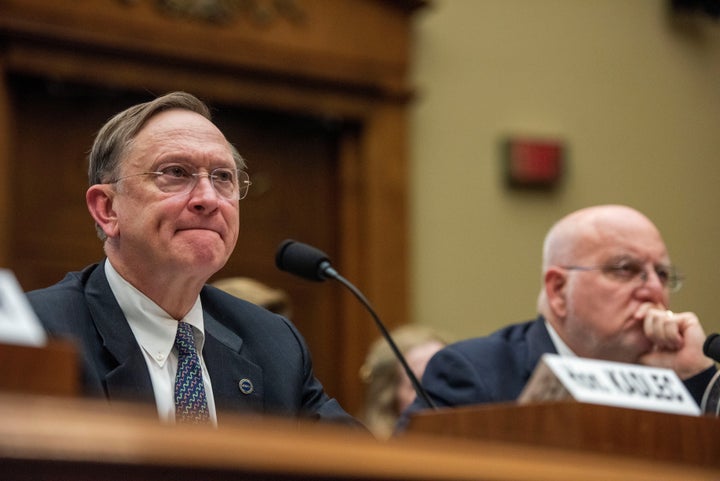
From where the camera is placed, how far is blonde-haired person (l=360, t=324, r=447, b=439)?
419 centimetres

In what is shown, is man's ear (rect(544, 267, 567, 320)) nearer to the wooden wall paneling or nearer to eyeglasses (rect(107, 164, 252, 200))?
eyeglasses (rect(107, 164, 252, 200))

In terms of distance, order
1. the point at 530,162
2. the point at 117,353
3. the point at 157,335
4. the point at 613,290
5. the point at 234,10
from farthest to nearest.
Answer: the point at 530,162 → the point at 234,10 → the point at 613,290 → the point at 157,335 → the point at 117,353

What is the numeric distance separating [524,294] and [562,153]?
0.70 m

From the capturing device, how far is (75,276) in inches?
92.8

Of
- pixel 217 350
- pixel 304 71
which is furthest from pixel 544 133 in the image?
pixel 217 350

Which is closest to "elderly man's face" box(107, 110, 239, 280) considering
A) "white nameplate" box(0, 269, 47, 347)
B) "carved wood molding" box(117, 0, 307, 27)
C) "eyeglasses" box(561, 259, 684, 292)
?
"white nameplate" box(0, 269, 47, 347)

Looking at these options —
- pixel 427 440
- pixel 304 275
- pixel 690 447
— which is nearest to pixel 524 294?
pixel 304 275

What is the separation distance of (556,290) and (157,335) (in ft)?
4.79

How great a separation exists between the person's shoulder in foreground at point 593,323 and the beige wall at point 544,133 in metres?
1.72

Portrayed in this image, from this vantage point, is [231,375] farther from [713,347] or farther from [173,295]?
[713,347]

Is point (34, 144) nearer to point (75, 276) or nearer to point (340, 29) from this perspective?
point (340, 29)

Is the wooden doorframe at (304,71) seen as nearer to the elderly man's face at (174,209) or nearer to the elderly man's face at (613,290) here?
the elderly man's face at (613,290)

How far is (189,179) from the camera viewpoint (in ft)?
7.95

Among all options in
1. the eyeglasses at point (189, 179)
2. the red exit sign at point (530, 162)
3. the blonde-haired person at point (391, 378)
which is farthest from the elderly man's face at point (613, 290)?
the red exit sign at point (530, 162)
